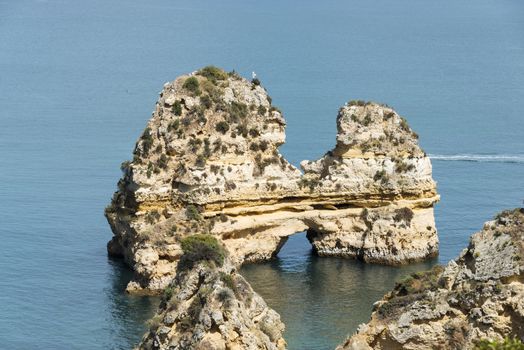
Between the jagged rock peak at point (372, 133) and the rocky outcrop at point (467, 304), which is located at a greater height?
the jagged rock peak at point (372, 133)

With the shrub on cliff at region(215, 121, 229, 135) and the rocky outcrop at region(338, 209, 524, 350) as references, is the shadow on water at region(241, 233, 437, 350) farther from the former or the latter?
the rocky outcrop at region(338, 209, 524, 350)

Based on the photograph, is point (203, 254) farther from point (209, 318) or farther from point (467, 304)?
point (467, 304)

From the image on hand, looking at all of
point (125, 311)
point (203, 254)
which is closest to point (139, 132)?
point (125, 311)

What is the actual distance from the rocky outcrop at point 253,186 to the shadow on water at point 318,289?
1.09 metres

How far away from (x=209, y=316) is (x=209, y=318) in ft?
0.23

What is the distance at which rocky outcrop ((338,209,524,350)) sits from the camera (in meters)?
45.6

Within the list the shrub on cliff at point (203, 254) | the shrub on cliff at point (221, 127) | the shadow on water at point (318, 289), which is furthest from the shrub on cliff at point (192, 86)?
the shrub on cliff at point (203, 254)

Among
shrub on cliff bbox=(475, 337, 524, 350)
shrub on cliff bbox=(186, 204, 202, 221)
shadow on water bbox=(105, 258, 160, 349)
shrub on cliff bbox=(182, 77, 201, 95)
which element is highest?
shrub on cliff bbox=(182, 77, 201, 95)

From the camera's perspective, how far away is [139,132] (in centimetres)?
12012

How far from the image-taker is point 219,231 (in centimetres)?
7638

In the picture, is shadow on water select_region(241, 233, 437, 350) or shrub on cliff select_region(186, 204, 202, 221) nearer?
shadow on water select_region(241, 233, 437, 350)

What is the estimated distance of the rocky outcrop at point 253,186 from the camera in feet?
245

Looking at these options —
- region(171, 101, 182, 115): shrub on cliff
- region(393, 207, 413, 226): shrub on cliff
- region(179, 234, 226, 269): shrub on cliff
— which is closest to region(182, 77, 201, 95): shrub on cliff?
region(171, 101, 182, 115): shrub on cliff

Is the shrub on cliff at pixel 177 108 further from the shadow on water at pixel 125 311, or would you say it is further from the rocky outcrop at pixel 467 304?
the rocky outcrop at pixel 467 304
